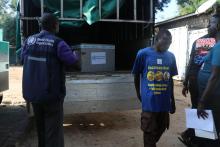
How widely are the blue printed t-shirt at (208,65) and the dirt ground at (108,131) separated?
6.56 feet

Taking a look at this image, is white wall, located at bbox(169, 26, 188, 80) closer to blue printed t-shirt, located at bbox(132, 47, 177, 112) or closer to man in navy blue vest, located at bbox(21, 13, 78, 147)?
blue printed t-shirt, located at bbox(132, 47, 177, 112)

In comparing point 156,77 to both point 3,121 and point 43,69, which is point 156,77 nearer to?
point 43,69

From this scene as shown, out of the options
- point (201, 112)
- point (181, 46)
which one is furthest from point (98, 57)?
point (181, 46)

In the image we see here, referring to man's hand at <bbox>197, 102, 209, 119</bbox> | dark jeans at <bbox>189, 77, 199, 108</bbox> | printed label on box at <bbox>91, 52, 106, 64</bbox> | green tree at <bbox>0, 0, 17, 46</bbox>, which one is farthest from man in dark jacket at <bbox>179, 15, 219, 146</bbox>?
green tree at <bbox>0, 0, 17, 46</bbox>

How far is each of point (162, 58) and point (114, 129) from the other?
3036 millimetres

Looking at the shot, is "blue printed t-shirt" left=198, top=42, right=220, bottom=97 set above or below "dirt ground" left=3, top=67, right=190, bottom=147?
above

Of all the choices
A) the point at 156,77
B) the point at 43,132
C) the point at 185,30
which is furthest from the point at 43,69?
the point at 185,30

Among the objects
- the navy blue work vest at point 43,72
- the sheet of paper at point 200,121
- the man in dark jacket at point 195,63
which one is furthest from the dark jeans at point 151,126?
the navy blue work vest at point 43,72

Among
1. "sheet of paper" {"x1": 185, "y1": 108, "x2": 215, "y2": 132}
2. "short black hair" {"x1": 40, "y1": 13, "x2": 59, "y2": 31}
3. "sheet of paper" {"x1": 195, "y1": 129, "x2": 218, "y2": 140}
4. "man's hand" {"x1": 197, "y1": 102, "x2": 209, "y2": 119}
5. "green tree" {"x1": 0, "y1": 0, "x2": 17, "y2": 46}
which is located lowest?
"sheet of paper" {"x1": 195, "y1": 129, "x2": 218, "y2": 140}

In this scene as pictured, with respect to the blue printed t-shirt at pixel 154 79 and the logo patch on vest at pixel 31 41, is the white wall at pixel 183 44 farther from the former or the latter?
the logo patch on vest at pixel 31 41

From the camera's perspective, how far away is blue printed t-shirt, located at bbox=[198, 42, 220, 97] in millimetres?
4227

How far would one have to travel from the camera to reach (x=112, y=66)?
7.42 meters

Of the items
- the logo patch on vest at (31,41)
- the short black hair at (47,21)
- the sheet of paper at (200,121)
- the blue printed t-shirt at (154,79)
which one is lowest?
the sheet of paper at (200,121)

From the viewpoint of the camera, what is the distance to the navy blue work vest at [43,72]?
4.70 metres
